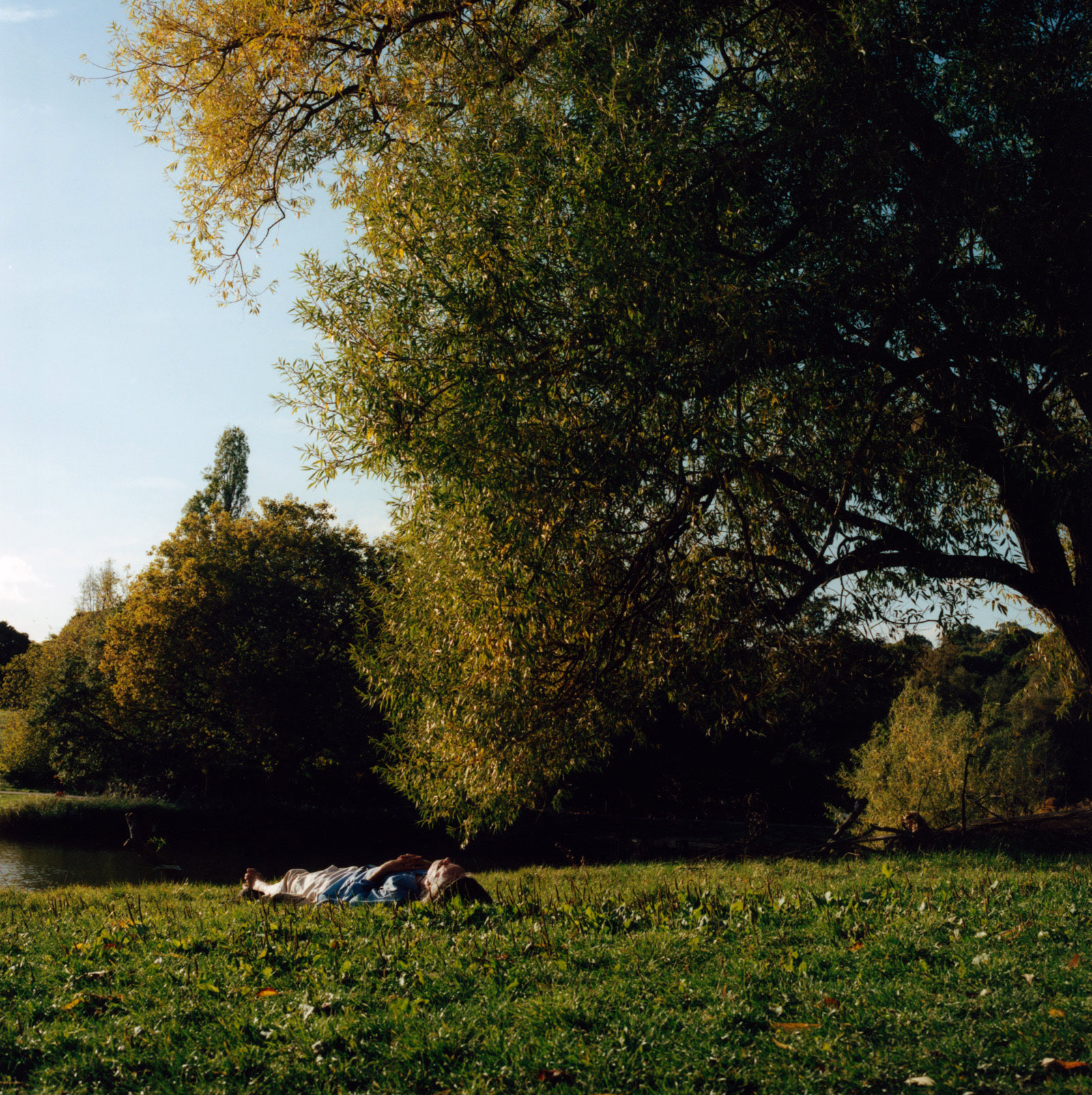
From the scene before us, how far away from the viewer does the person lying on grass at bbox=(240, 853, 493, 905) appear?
7762mm

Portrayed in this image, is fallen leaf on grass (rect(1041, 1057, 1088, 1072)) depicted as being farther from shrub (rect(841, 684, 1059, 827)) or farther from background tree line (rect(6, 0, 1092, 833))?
shrub (rect(841, 684, 1059, 827))

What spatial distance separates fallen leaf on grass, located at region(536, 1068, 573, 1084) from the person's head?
400 cm

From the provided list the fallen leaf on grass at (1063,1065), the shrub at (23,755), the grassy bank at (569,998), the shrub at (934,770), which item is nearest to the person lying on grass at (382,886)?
the grassy bank at (569,998)

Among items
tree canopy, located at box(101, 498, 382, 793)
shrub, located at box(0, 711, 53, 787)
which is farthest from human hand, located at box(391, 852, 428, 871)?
shrub, located at box(0, 711, 53, 787)

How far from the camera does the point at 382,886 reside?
28.6ft

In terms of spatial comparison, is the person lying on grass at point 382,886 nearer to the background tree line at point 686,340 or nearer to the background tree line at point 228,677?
the background tree line at point 686,340

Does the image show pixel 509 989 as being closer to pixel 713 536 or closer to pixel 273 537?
pixel 713 536

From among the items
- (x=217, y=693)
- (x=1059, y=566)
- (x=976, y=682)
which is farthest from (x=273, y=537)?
(x=976, y=682)

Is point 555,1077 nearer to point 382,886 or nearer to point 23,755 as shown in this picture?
point 382,886

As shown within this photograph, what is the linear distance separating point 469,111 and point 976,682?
39.7m

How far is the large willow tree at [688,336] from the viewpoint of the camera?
6.23 m

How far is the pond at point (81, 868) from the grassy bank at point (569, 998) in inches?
495

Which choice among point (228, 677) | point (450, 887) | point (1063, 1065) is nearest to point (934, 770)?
point (450, 887)

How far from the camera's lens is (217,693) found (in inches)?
1117
